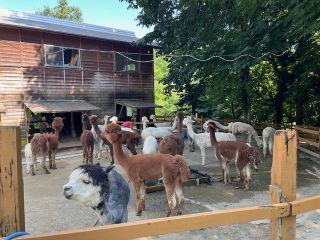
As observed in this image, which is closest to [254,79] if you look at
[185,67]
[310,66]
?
[310,66]

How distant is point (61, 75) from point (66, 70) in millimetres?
457

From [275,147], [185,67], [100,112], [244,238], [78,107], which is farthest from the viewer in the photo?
[100,112]

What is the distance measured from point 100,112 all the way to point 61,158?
7049 mm

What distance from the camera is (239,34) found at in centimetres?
1330

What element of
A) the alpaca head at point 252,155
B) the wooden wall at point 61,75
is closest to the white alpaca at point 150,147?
the alpaca head at point 252,155

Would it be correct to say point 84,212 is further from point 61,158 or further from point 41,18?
point 41,18

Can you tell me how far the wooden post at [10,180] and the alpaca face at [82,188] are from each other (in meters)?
1.48

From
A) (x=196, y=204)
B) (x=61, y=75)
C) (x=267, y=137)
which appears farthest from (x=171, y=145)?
(x=61, y=75)

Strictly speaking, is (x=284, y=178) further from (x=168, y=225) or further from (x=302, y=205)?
(x=168, y=225)

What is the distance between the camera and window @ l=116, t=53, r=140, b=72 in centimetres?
2211

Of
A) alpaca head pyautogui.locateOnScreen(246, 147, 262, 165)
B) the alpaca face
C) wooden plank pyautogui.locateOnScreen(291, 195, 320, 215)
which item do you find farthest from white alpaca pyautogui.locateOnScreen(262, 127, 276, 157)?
wooden plank pyautogui.locateOnScreen(291, 195, 320, 215)

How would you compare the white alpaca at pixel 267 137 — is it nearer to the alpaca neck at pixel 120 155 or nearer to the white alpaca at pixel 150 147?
the white alpaca at pixel 150 147

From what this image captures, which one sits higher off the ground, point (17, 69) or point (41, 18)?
point (41, 18)

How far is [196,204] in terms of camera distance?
7484mm
